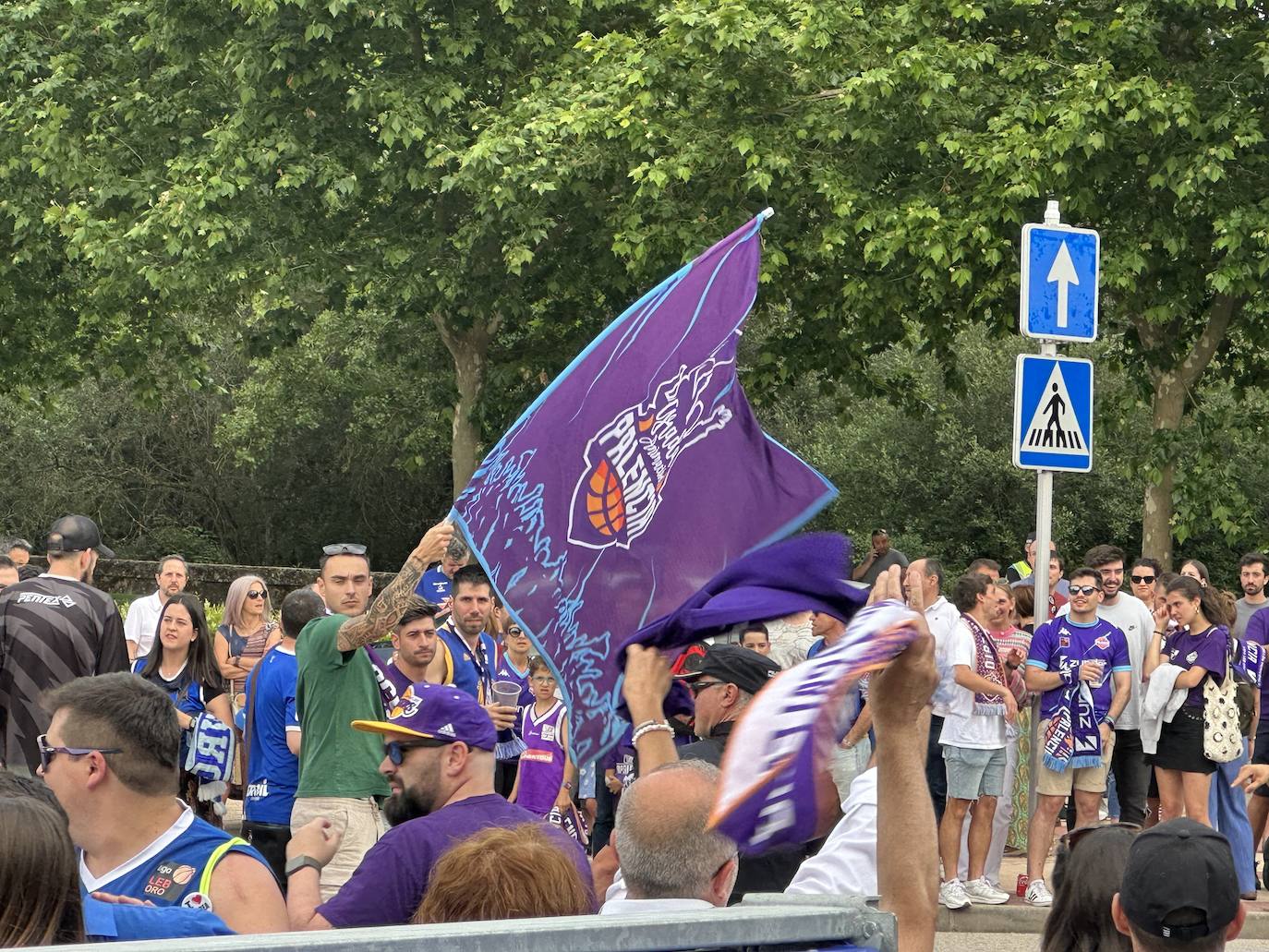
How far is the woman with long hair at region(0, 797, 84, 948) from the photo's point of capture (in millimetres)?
2674

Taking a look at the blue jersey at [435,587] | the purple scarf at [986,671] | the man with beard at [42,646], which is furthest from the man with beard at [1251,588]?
the man with beard at [42,646]

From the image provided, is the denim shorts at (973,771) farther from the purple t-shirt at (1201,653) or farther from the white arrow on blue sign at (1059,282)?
the white arrow on blue sign at (1059,282)

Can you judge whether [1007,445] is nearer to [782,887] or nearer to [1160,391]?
[1160,391]

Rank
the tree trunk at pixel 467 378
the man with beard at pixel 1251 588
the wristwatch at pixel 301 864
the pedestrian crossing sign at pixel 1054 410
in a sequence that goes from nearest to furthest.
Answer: the wristwatch at pixel 301 864, the pedestrian crossing sign at pixel 1054 410, the man with beard at pixel 1251 588, the tree trunk at pixel 467 378

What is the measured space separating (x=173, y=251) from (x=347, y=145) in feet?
7.44

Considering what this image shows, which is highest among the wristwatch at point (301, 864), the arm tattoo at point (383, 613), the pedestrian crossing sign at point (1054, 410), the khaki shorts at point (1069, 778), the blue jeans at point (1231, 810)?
the pedestrian crossing sign at point (1054, 410)

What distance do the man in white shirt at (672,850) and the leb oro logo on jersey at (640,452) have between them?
162 cm

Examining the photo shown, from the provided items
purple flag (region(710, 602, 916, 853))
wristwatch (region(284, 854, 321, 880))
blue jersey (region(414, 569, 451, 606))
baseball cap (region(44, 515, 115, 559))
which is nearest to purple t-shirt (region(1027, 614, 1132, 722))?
blue jersey (region(414, 569, 451, 606))

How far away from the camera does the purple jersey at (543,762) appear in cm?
885

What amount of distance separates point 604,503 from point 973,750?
5095 millimetres

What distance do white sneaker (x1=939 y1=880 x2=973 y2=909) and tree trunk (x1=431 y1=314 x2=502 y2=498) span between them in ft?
39.2

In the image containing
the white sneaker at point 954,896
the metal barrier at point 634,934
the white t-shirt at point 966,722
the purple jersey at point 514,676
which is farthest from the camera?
the white t-shirt at point 966,722

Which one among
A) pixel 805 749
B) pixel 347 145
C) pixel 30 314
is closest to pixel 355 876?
pixel 805 749

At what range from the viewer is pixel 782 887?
5.11m
